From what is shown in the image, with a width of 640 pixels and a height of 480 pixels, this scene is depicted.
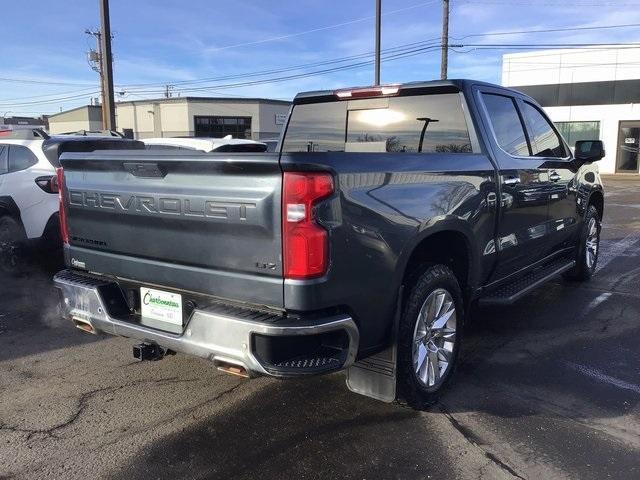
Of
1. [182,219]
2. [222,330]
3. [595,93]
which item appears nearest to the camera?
[222,330]

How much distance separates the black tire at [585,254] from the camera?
6.39 metres

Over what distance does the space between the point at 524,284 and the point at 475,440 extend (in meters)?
1.85

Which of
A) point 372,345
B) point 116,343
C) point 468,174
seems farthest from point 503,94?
point 116,343

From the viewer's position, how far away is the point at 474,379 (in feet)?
13.6

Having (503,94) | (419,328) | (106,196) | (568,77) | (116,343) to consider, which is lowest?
(116,343)

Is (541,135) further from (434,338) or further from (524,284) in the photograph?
(434,338)

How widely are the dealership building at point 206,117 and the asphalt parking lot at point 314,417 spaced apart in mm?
37219

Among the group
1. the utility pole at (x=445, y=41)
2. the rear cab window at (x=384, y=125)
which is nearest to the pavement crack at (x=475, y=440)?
the rear cab window at (x=384, y=125)

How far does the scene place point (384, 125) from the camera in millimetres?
4547

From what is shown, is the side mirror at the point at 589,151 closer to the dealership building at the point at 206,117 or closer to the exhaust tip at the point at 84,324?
the exhaust tip at the point at 84,324

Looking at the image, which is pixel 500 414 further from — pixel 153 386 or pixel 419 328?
pixel 153 386

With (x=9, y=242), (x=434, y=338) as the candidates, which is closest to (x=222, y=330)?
(x=434, y=338)

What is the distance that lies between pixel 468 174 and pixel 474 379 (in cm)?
146

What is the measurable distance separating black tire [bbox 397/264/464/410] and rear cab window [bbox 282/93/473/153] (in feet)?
3.45
